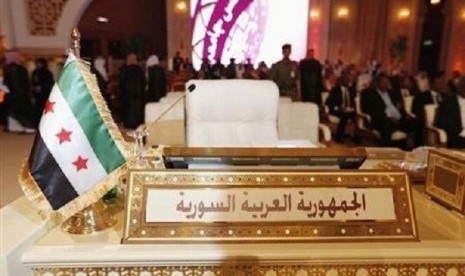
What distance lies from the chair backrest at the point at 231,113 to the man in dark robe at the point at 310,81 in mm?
3579

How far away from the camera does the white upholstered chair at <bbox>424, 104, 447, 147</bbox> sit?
4141mm

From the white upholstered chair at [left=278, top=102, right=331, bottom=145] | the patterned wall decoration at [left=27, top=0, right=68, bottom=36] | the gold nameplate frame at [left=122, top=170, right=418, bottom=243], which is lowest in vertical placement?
the white upholstered chair at [left=278, top=102, right=331, bottom=145]

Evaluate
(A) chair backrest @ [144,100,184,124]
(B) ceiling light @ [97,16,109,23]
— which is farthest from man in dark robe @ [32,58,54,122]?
(A) chair backrest @ [144,100,184,124]

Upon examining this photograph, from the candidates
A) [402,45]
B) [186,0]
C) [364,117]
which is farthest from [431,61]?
[186,0]

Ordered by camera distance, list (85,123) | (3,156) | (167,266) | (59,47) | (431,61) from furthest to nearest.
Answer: (431,61), (59,47), (3,156), (85,123), (167,266)

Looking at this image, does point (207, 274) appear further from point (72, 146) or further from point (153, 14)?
point (153, 14)

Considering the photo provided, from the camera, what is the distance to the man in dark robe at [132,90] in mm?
6590

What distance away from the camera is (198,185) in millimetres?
1162

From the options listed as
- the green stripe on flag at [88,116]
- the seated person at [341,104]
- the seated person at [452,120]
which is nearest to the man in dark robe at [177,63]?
the seated person at [341,104]

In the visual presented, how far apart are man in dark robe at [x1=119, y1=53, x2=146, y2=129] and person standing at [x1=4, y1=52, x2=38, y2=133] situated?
1534 millimetres

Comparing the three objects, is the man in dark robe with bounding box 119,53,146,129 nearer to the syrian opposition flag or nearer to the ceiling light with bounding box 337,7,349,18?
the ceiling light with bounding box 337,7,349,18

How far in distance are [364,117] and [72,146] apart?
4.47 metres

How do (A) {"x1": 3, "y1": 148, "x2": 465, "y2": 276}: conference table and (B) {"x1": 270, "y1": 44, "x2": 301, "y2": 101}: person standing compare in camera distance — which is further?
(B) {"x1": 270, "y1": 44, "x2": 301, "y2": 101}: person standing

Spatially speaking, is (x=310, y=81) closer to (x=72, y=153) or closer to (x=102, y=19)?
(x=72, y=153)
